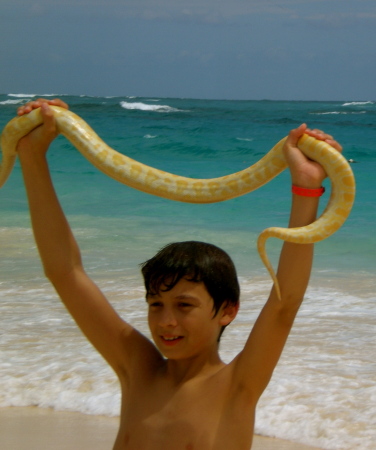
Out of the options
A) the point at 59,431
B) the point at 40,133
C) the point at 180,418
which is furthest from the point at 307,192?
the point at 59,431

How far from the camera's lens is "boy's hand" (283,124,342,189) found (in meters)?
2.18

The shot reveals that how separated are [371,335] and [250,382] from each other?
147 inches

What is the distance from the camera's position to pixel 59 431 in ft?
13.8

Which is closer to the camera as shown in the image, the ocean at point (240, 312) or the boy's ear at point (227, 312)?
the boy's ear at point (227, 312)

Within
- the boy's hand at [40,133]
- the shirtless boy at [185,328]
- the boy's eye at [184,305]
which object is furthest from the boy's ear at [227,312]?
the boy's hand at [40,133]

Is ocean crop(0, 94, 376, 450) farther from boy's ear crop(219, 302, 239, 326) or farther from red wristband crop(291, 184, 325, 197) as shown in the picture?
red wristband crop(291, 184, 325, 197)

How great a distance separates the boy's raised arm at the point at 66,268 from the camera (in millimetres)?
2461

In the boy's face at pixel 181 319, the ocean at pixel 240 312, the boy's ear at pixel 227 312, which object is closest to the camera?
the boy's face at pixel 181 319

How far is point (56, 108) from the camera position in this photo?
2.55 m

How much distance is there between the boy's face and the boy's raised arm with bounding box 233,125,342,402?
0.15 metres

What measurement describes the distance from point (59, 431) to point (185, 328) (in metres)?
2.18

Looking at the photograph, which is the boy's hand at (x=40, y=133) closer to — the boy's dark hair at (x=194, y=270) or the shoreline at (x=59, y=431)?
the boy's dark hair at (x=194, y=270)

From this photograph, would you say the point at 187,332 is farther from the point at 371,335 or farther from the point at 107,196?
the point at 107,196

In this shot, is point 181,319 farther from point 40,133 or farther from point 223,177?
point 40,133
